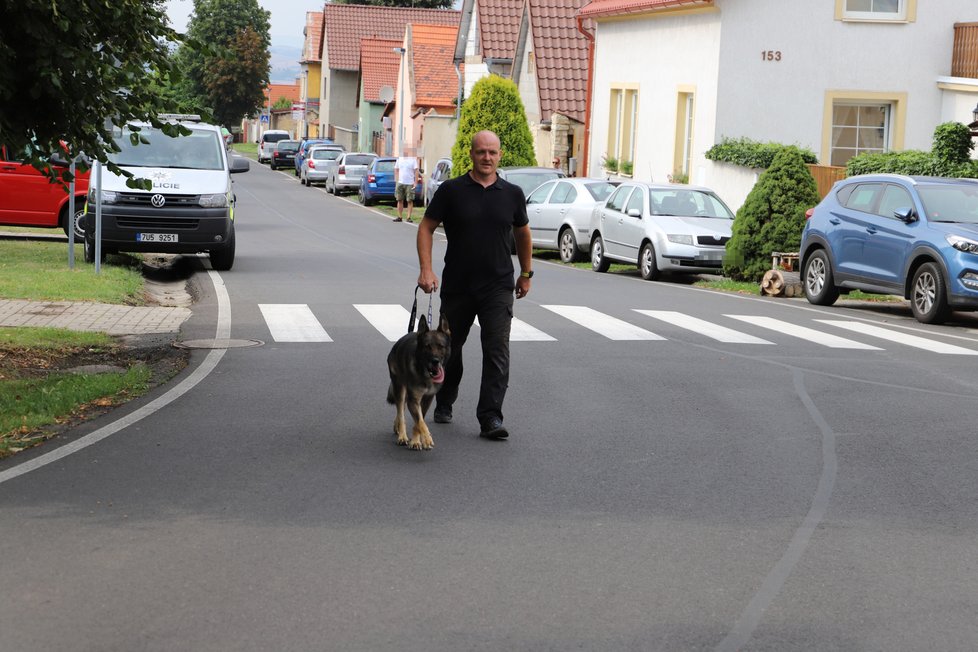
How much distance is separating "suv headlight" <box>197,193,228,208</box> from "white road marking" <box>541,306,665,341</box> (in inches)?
232

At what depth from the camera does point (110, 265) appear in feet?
69.6

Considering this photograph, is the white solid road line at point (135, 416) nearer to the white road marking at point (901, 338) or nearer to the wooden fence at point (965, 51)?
the white road marking at point (901, 338)

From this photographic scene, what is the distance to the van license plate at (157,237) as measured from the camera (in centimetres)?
2064

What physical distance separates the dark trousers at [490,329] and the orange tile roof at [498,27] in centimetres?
4176

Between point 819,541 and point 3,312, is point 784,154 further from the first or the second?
point 819,541

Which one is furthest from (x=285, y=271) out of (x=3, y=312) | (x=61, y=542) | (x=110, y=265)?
(x=61, y=542)

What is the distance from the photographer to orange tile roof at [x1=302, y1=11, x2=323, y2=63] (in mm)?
106938

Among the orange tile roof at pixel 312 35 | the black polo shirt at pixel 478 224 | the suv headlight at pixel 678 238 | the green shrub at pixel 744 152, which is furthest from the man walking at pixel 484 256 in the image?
the orange tile roof at pixel 312 35

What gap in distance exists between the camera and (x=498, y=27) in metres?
51.5

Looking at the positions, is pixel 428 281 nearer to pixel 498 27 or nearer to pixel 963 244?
pixel 963 244

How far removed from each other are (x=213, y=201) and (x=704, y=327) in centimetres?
838

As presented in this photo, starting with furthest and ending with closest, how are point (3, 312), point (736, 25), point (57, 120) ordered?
1. point (736, 25)
2. point (3, 312)
3. point (57, 120)

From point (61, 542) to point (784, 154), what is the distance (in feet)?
59.8

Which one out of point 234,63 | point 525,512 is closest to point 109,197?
point 525,512
